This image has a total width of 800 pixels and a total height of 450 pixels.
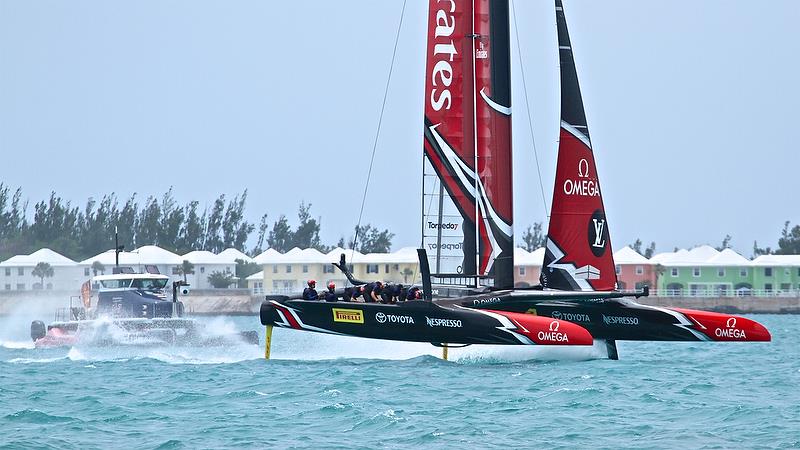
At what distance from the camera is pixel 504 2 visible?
27.7 meters

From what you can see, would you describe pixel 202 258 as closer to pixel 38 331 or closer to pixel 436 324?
pixel 38 331

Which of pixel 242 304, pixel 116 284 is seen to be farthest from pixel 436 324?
pixel 242 304

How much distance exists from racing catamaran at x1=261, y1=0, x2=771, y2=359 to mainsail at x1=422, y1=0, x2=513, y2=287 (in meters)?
0.02

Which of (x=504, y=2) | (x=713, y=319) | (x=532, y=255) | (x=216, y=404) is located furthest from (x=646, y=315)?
(x=532, y=255)

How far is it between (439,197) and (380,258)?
70.0 m

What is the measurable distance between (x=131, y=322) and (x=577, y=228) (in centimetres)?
1291

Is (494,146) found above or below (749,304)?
above

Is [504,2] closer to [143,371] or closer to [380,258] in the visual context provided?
[143,371]

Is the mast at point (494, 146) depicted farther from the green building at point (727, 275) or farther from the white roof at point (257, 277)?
the white roof at point (257, 277)

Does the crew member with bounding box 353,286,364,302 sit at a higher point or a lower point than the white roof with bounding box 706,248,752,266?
lower

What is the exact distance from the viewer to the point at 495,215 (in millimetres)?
26906

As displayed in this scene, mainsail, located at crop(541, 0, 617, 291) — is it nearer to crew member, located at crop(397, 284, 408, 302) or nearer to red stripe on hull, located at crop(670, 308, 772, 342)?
red stripe on hull, located at crop(670, 308, 772, 342)

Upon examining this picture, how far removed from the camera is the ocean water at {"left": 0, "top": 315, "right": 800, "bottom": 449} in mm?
16344

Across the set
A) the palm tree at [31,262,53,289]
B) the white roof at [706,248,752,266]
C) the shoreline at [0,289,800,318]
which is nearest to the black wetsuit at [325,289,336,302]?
the shoreline at [0,289,800,318]
